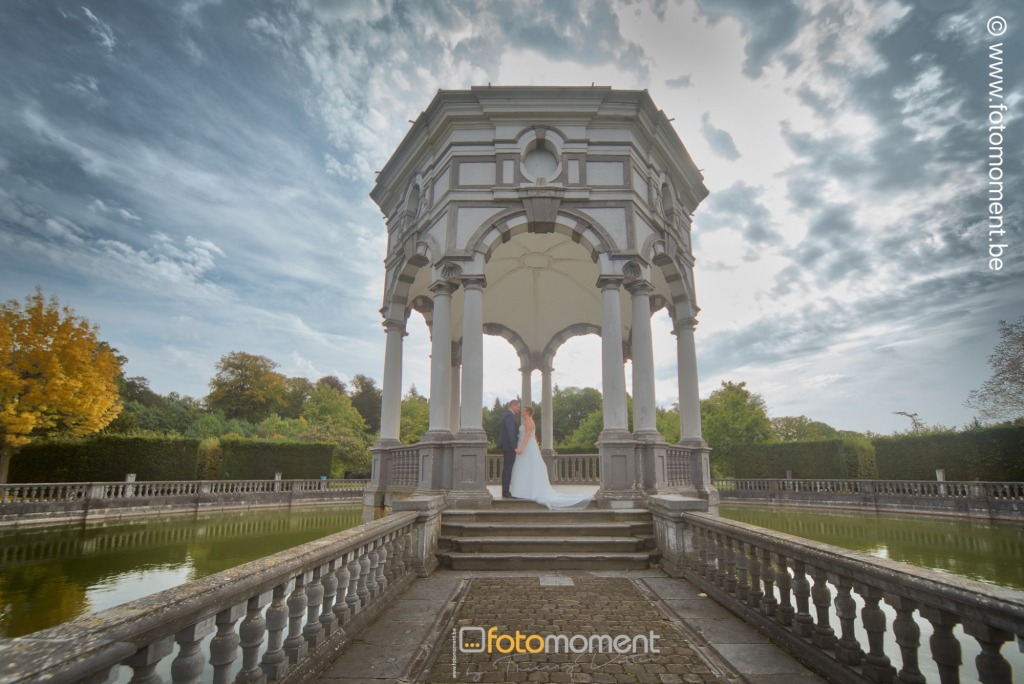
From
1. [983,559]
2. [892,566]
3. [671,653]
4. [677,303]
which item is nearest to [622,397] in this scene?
[677,303]

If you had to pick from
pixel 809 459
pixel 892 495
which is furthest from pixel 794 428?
pixel 892 495

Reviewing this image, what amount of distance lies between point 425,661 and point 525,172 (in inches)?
354

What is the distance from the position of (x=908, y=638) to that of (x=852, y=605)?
0.55 metres

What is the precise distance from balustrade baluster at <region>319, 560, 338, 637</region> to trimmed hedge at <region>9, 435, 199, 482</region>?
23451 millimetres

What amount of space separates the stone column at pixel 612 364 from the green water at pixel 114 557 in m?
7.06

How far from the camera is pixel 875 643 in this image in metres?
3.12

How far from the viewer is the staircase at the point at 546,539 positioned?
23.2 feet

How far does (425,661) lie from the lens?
3.70m

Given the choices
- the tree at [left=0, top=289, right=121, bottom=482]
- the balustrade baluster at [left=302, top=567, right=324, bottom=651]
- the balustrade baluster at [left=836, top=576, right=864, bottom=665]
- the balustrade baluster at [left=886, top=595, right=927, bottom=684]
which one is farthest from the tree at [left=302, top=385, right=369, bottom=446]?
the balustrade baluster at [left=886, top=595, right=927, bottom=684]

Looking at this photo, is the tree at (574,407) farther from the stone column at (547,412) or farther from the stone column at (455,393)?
the stone column at (455,393)

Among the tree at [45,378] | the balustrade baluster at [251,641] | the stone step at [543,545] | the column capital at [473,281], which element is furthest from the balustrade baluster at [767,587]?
the tree at [45,378]

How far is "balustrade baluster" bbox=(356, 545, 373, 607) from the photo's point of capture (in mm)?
4602

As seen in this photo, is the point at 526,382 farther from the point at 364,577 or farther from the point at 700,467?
the point at 364,577

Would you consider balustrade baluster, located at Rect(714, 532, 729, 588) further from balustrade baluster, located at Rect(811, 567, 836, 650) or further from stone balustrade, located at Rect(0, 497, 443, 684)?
stone balustrade, located at Rect(0, 497, 443, 684)
